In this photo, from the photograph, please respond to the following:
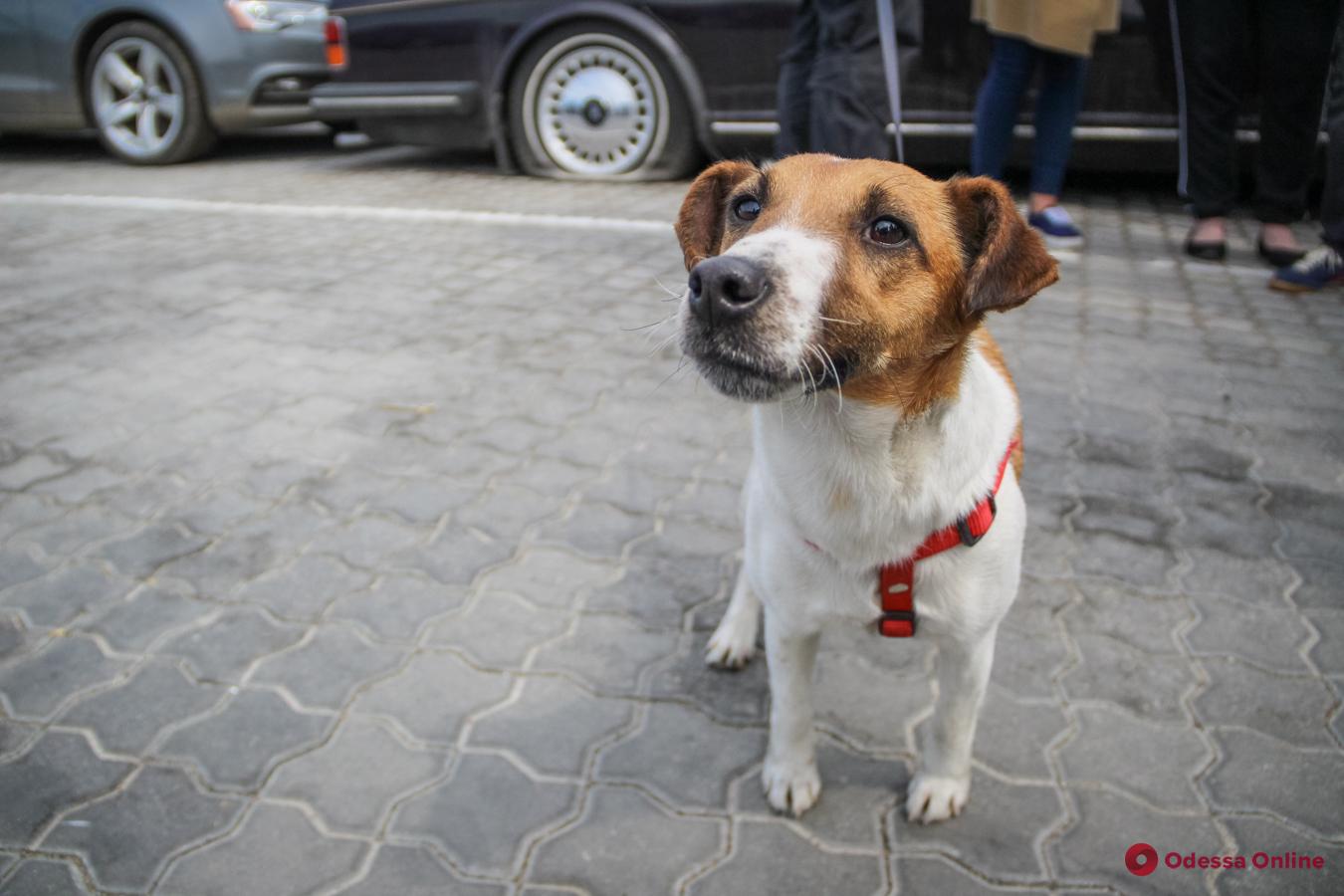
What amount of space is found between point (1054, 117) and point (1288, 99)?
1.13 metres

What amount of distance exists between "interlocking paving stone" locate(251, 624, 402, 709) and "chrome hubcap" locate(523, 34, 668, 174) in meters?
5.39

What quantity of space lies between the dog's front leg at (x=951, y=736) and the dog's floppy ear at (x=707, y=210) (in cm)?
102

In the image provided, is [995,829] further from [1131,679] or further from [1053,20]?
[1053,20]

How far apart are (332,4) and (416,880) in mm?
7244

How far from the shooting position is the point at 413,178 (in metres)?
8.23

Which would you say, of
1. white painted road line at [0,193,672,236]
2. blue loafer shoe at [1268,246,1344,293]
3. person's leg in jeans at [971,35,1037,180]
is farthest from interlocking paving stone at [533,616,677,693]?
blue loafer shoe at [1268,246,1344,293]

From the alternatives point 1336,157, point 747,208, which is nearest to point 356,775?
point 747,208

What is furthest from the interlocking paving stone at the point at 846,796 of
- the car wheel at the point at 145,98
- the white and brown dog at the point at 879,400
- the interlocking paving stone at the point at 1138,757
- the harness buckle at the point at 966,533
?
the car wheel at the point at 145,98

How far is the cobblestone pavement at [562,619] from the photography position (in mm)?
2107

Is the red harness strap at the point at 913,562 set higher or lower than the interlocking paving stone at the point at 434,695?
higher

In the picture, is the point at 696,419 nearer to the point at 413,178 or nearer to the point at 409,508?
the point at 409,508

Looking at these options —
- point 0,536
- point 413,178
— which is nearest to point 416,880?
point 0,536

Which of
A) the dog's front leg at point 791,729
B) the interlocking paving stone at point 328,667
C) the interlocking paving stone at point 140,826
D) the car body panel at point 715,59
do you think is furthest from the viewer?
the car body panel at point 715,59

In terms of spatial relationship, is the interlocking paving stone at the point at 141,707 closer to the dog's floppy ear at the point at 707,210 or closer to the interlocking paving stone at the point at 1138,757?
the dog's floppy ear at the point at 707,210
